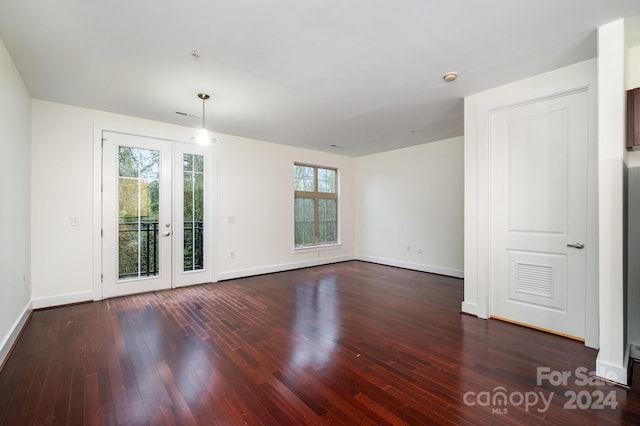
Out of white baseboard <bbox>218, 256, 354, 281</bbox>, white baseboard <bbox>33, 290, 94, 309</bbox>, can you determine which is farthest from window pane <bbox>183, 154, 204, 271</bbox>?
white baseboard <bbox>33, 290, 94, 309</bbox>

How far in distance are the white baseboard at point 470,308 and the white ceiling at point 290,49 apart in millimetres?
2534

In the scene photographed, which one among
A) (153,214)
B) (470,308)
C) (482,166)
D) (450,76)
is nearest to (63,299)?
(153,214)

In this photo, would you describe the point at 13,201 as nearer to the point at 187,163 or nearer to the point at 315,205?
the point at 187,163

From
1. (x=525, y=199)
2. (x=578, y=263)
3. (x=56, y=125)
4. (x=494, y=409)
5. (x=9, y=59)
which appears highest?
(x=9, y=59)

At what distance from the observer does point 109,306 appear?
→ 374 centimetres

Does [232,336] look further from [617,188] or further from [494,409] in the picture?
[617,188]

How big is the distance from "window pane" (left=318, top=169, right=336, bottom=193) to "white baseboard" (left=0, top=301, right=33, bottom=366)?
5.21 meters

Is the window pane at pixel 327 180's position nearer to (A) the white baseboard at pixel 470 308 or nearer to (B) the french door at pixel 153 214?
(B) the french door at pixel 153 214

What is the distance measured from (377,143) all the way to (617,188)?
406 centimetres

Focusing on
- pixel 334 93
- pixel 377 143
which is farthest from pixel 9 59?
pixel 377 143

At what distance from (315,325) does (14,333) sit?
2.90m

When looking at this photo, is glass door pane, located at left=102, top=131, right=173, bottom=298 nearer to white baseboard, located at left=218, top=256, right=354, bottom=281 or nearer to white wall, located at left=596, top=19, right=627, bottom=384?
white baseboard, located at left=218, top=256, right=354, bottom=281

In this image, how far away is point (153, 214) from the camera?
14.5 feet

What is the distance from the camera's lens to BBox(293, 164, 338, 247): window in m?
6.46
